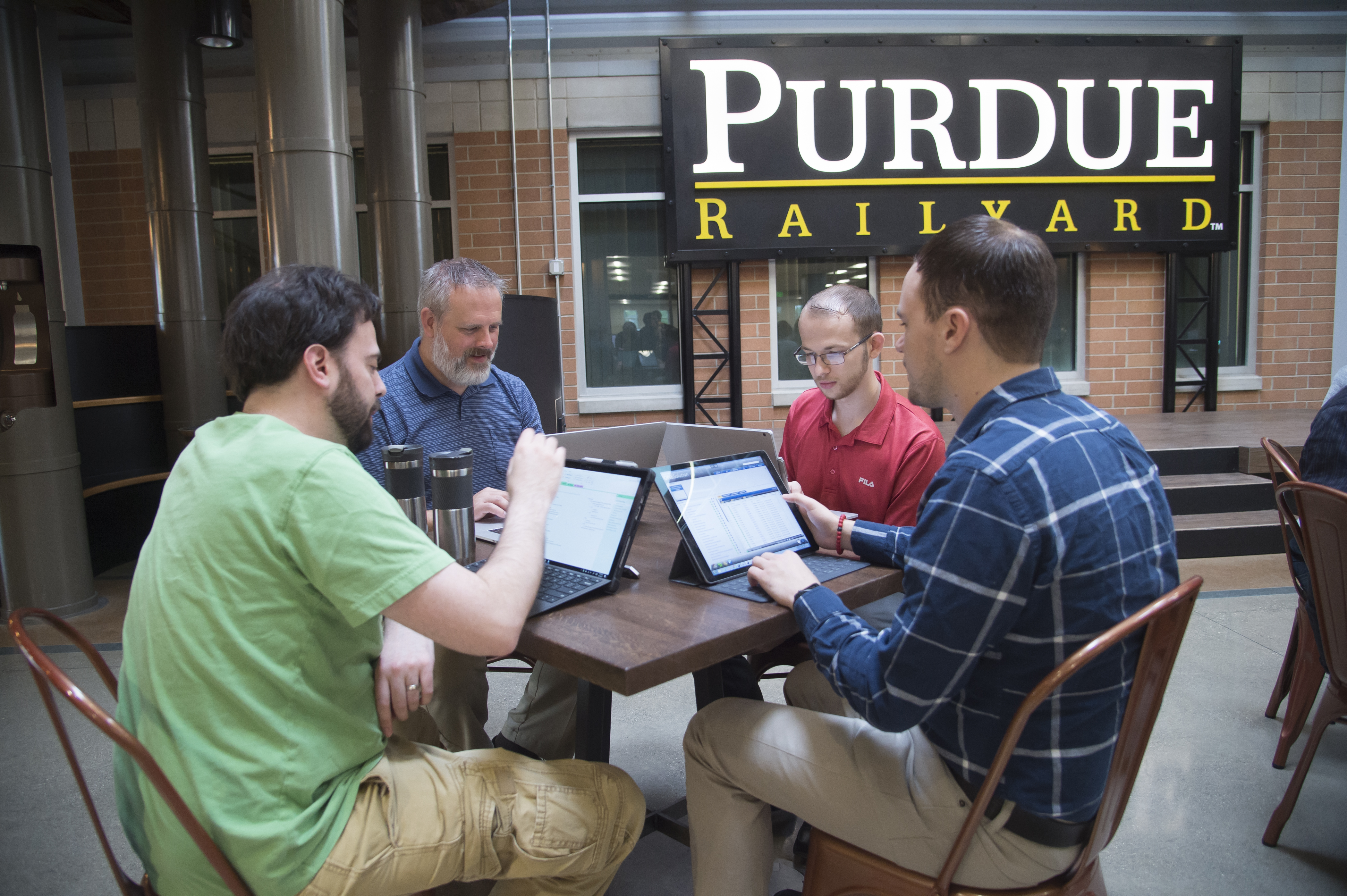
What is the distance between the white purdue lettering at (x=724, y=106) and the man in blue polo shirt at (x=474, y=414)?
3.44m

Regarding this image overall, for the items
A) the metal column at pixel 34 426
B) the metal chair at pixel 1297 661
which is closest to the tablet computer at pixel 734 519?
the metal chair at pixel 1297 661

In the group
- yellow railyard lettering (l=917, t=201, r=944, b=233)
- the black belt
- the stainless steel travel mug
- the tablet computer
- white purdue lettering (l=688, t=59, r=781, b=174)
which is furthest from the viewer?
yellow railyard lettering (l=917, t=201, r=944, b=233)

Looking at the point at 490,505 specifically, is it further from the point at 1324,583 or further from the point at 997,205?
the point at 997,205

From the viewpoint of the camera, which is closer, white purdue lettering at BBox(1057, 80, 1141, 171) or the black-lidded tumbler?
the black-lidded tumbler

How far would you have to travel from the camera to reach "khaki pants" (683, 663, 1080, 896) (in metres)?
1.10

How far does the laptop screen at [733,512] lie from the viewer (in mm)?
1457

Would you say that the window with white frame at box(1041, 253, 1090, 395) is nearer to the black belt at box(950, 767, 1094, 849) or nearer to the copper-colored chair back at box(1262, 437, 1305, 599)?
the copper-colored chair back at box(1262, 437, 1305, 599)

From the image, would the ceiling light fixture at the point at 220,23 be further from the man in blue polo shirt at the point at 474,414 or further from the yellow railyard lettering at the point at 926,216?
the yellow railyard lettering at the point at 926,216

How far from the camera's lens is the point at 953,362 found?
1.19 metres

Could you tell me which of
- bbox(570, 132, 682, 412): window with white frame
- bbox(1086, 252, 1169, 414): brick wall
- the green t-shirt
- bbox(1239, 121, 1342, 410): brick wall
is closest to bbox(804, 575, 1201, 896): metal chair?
the green t-shirt

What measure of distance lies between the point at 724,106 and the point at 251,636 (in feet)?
16.7

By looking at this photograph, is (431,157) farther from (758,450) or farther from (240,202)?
(758,450)

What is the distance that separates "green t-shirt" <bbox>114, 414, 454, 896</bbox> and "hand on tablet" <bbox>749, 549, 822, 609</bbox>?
1.68 ft

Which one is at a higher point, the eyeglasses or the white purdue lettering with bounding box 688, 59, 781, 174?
the white purdue lettering with bounding box 688, 59, 781, 174
